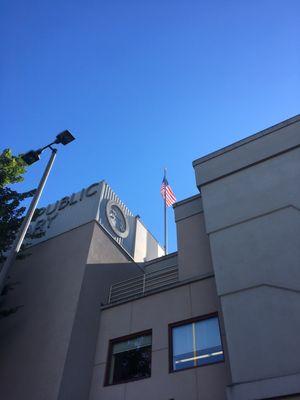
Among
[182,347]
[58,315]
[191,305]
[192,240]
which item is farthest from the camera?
[192,240]

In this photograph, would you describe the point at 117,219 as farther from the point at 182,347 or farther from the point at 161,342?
the point at 182,347

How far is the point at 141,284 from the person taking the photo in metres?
14.6

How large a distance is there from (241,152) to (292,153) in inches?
72.5

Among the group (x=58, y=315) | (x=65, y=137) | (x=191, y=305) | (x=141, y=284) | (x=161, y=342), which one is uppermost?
(x=65, y=137)

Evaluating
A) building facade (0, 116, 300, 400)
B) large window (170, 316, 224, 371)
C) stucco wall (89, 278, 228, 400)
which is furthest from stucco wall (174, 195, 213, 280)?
large window (170, 316, 224, 371)

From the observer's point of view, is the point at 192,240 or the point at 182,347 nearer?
the point at 182,347

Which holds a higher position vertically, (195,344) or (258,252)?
(258,252)

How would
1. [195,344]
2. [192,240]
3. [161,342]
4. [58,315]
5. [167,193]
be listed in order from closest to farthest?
[195,344]
[161,342]
[58,315]
[192,240]
[167,193]

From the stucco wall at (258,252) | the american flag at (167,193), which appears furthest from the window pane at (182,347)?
the american flag at (167,193)

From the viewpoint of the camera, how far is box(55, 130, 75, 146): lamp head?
11312mm

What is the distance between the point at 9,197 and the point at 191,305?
8419 mm

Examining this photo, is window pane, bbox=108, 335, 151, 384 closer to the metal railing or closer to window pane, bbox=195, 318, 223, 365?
window pane, bbox=195, 318, 223, 365

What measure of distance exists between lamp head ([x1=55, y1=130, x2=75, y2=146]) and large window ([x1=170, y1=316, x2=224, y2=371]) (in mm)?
6834

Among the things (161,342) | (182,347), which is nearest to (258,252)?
(182,347)
